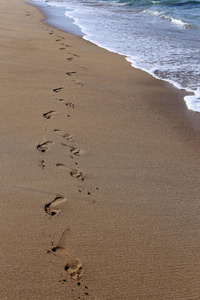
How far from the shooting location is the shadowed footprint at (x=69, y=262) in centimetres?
184

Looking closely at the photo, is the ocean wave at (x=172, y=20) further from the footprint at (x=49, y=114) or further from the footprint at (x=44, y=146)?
the footprint at (x=44, y=146)

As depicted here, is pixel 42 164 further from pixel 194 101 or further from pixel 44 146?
pixel 194 101

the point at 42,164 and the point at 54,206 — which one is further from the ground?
the point at 42,164

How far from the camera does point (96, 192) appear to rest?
254cm

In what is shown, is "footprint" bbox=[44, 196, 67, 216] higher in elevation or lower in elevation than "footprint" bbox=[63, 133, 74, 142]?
lower

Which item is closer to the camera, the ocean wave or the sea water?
the sea water

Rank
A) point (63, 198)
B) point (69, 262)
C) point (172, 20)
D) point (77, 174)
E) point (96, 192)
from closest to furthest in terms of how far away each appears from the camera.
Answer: point (69, 262) < point (63, 198) < point (96, 192) < point (77, 174) < point (172, 20)

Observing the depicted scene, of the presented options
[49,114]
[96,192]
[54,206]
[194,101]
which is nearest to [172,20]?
[194,101]

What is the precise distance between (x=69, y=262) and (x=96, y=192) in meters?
0.71

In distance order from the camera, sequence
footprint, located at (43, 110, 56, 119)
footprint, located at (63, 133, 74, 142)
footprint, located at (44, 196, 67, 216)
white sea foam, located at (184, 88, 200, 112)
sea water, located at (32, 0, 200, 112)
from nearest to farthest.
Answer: footprint, located at (44, 196, 67, 216) < footprint, located at (63, 133, 74, 142) < footprint, located at (43, 110, 56, 119) < white sea foam, located at (184, 88, 200, 112) < sea water, located at (32, 0, 200, 112)

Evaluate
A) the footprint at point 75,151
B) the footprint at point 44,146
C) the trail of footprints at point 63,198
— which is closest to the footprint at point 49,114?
the trail of footprints at point 63,198

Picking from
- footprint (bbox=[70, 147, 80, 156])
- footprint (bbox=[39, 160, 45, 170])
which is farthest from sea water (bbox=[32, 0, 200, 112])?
footprint (bbox=[39, 160, 45, 170])

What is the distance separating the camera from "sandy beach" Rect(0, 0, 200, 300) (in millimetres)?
1834

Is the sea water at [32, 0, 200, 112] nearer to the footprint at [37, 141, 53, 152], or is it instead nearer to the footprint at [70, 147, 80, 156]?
the footprint at [70, 147, 80, 156]
